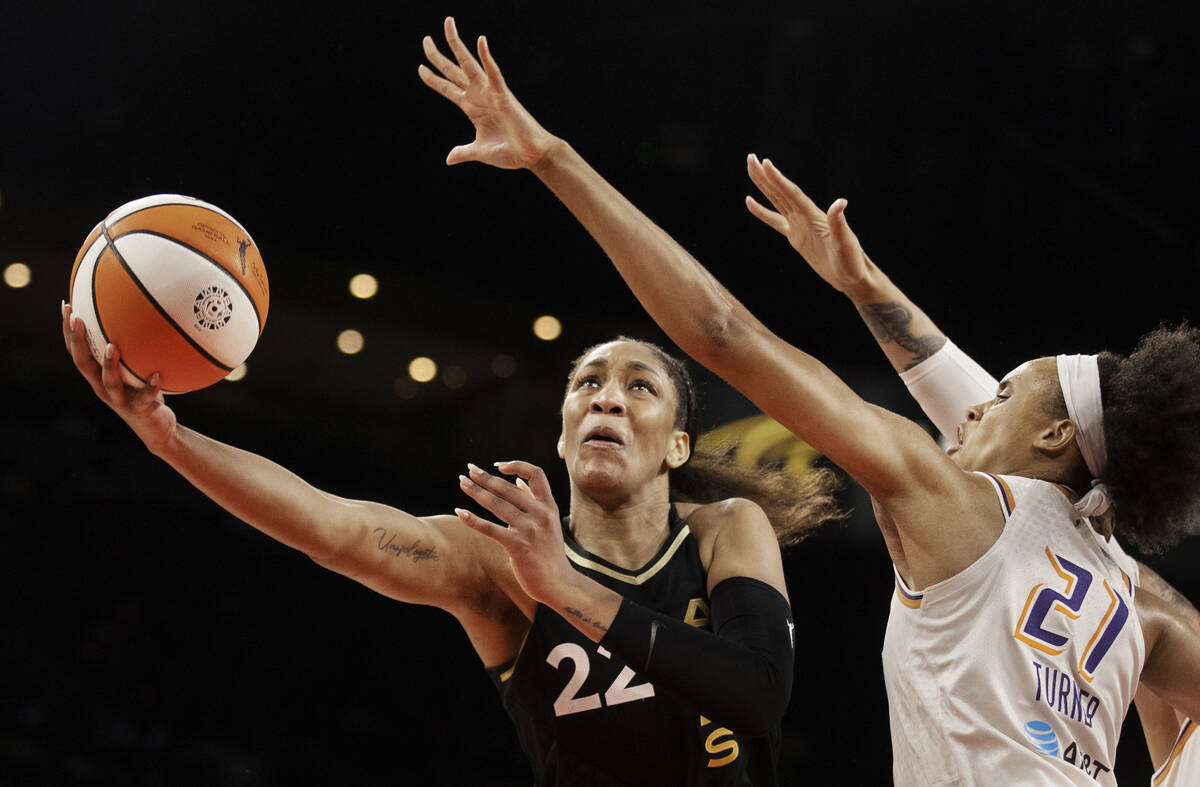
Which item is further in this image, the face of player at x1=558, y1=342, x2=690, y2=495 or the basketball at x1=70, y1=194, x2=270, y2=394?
the face of player at x1=558, y1=342, x2=690, y2=495

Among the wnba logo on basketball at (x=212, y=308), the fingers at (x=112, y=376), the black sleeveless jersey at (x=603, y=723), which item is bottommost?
the black sleeveless jersey at (x=603, y=723)

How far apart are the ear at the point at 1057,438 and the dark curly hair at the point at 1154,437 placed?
7 centimetres

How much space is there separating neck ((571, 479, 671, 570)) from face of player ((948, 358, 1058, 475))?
0.75 metres

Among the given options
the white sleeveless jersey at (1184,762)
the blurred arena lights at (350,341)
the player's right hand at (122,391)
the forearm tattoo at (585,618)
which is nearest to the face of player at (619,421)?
the forearm tattoo at (585,618)

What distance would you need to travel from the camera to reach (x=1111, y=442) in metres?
2.22

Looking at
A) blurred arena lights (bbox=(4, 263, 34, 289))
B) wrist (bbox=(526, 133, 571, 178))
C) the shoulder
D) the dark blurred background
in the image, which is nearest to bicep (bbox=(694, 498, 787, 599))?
the shoulder

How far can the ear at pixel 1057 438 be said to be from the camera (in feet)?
7.33

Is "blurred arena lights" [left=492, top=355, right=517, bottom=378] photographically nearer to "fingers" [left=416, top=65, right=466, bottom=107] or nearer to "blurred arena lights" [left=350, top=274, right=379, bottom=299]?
"blurred arena lights" [left=350, top=274, right=379, bottom=299]

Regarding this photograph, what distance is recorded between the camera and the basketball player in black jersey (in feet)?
6.15

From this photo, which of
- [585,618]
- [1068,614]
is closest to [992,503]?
[1068,614]

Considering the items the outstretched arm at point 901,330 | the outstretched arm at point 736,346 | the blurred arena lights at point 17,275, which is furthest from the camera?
the blurred arena lights at point 17,275

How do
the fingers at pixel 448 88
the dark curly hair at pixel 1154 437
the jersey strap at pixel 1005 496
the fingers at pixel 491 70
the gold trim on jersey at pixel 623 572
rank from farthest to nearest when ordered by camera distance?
the gold trim on jersey at pixel 623 572 → the dark curly hair at pixel 1154 437 → the jersey strap at pixel 1005 496 → the fingers at pixel 448 88 → the fingers at pixel 491 70

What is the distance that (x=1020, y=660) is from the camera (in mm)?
1951

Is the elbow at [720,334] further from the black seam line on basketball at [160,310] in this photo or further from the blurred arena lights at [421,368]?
the blurred arena lights at [421,368]
